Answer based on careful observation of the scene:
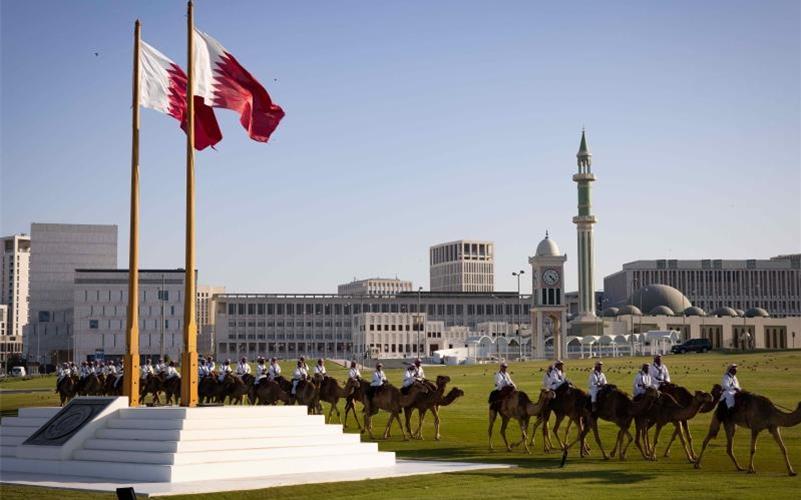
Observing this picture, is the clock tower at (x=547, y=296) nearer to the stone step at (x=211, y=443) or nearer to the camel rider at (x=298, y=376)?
the camel rider at (x=298, y=376)

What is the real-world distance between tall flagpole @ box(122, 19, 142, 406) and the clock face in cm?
10843

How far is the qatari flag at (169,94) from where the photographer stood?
1256 inches

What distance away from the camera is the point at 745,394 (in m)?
28.3

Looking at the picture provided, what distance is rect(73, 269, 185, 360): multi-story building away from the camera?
15912 cm

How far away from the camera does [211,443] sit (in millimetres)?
27609

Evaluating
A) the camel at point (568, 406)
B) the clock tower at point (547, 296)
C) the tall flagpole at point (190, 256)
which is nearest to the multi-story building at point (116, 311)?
the clock tower at point (547, 296)

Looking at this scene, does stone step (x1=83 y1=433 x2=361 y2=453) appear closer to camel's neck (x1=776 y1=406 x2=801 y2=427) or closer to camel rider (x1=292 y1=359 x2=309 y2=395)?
camel's neck (x1=776 y1=406 x2=801 y2=427)

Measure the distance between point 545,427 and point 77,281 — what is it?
13804cm

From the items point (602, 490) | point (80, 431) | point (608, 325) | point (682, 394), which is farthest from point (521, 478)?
point (608, 325)

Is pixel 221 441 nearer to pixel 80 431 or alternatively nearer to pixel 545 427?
pixel 80 431

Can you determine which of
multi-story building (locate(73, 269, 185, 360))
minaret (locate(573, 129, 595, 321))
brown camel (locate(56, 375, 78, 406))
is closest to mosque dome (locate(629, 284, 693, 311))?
minaret (locate(573, 129, 595, 321))

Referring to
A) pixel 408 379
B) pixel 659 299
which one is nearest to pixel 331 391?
pixel 408 379

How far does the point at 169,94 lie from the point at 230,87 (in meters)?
2.16

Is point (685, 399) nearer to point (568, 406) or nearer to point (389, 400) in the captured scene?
point (568, 406)
